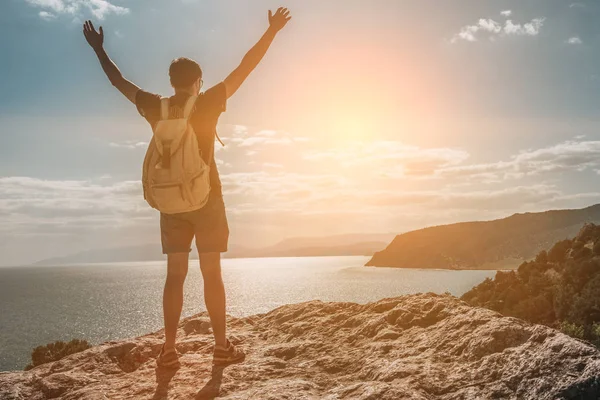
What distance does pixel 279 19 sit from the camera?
4.68 metres

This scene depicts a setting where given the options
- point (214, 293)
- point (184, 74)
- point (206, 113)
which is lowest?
point (214, 293)

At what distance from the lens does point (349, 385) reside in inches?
132

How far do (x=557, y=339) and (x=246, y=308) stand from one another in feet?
407

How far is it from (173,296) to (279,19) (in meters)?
3.08

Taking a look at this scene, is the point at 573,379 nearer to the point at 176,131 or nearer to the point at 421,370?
the point at 421,370

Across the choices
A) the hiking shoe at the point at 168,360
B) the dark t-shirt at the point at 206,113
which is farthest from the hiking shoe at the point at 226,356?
the dark t-shirt at the point at 206,113

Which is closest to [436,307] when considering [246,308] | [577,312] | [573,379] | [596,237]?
[573,379]

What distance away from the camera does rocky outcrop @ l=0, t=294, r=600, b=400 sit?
9.73ft

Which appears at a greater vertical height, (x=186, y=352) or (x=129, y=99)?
(x=129, y=99)

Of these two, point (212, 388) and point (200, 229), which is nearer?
point (212, 388)

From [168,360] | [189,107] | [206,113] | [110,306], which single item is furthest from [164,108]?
[110,306]

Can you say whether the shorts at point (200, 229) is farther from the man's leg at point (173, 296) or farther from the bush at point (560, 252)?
the bush at point (560, 252)

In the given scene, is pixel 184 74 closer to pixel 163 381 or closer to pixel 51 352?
pixel 163 381

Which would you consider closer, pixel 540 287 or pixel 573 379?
pixel 573 379
